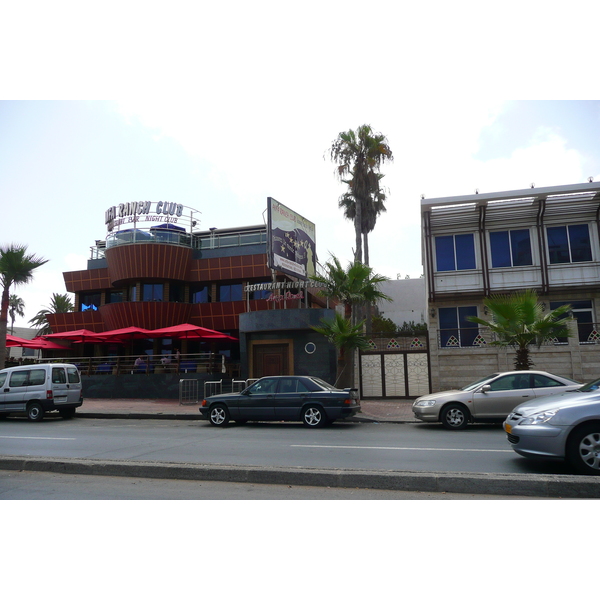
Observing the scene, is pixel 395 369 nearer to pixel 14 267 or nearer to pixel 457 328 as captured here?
pixel 457 328

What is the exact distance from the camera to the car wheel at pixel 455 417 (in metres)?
12.9

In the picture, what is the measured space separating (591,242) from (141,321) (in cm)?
2368

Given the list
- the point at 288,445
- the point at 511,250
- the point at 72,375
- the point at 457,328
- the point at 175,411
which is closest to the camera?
the point at 288,445

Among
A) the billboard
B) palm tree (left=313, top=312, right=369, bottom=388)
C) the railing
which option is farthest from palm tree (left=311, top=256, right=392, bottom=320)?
the railing

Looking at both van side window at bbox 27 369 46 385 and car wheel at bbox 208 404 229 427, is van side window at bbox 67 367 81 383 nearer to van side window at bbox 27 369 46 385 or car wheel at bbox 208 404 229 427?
van side window at bbox 27 369 46 385

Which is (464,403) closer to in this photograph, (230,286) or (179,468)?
(179,468)

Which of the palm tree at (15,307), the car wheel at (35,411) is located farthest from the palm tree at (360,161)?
the palm tree at (15,307)

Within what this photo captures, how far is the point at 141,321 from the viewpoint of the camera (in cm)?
3017

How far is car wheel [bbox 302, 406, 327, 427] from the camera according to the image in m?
13.8

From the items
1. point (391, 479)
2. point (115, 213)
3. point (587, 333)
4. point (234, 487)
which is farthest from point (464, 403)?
point (115, 213)

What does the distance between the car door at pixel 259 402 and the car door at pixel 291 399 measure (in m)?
0.18

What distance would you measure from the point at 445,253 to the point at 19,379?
18.0 metres

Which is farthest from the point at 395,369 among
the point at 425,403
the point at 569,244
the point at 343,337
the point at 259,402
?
the point at 569,244

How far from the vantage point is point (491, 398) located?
500 inches
